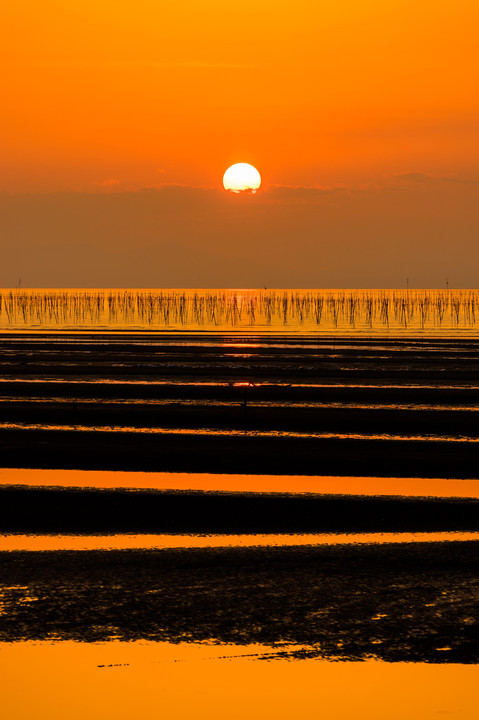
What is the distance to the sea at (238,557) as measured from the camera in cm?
503

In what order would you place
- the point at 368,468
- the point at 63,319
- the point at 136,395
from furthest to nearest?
the point at 63,319 → the point at 136,395 → the point at 368,468

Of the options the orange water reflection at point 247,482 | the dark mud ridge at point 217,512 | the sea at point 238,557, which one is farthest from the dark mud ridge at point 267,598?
the orange water reflection at point 247,482

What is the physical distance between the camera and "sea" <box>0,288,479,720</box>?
16.5 ft

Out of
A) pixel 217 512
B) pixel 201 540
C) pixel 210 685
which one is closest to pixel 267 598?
pixel 210 685

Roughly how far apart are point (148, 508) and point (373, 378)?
574 inches

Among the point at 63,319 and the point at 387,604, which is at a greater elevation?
the point at 63,319

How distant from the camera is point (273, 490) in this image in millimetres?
10086

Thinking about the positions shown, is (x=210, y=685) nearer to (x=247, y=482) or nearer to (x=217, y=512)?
(x=217, y=512)

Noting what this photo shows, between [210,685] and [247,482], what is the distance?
557 centimetres

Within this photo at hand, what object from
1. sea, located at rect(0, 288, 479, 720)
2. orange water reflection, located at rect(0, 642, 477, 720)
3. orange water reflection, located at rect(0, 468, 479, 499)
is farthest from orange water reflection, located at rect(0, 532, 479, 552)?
orange water reflection, located at rect(0, 642, 477, 720)

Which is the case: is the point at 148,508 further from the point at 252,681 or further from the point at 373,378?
the point at 373,378

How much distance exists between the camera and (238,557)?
7383 millimetres

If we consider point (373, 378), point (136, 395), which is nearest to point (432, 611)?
point (136, 395)

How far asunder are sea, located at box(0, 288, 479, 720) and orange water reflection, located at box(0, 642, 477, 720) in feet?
0.04
